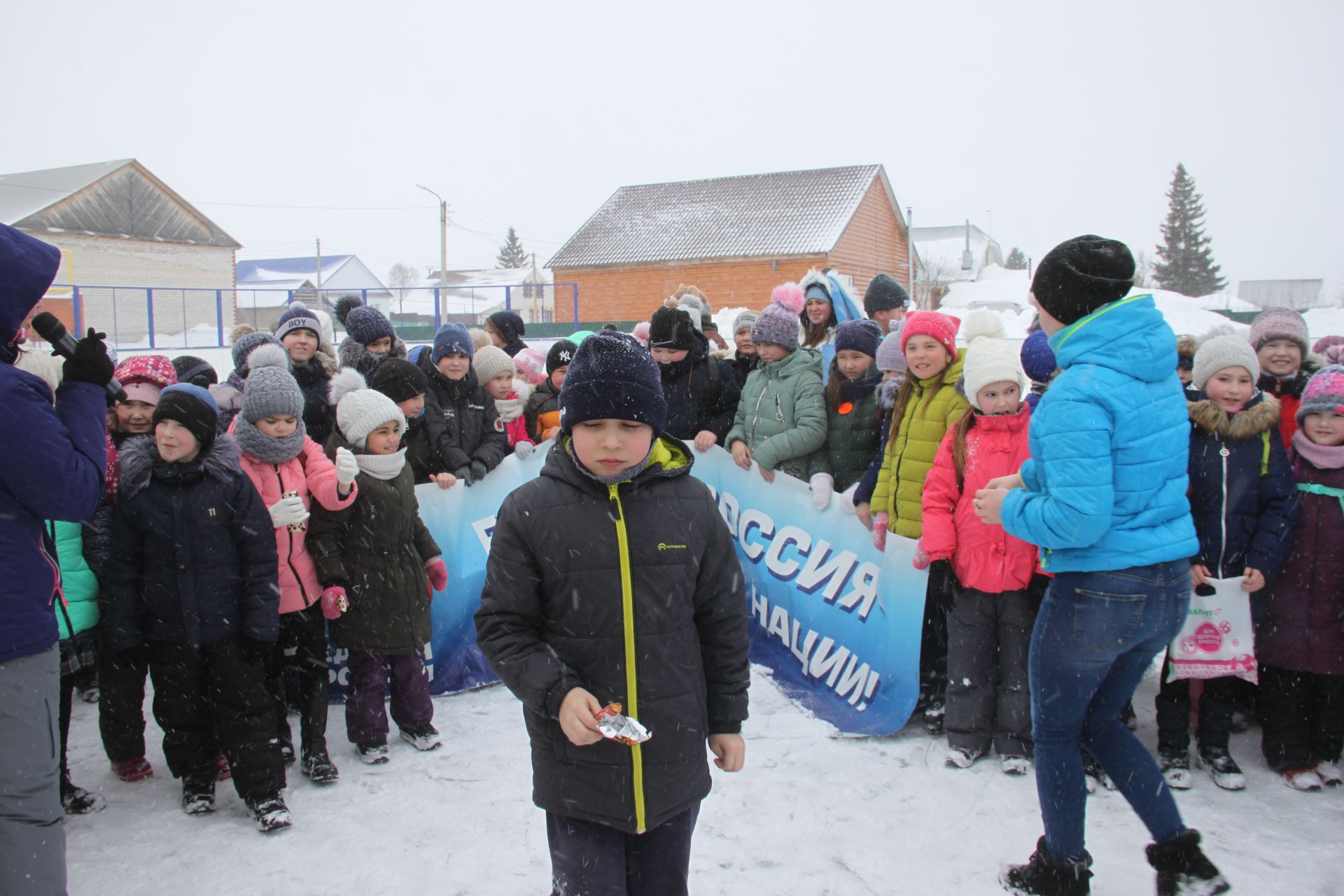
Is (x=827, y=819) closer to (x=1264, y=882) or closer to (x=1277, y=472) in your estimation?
(x=1264, y=882)

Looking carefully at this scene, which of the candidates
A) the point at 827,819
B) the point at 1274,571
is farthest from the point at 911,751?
the point at 1274,571

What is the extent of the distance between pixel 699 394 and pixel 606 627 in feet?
11.4

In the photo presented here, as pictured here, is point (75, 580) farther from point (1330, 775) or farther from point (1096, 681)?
point (1330, 775)

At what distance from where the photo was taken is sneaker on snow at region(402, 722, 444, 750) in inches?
161

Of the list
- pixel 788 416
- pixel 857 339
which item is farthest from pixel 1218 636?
pixel 788 416

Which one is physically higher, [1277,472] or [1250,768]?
[1277,472]

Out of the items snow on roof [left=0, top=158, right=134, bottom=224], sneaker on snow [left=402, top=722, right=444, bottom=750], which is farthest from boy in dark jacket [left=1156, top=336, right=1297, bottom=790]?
snow on roof [left=0, top=158, right=134, bottom=224]

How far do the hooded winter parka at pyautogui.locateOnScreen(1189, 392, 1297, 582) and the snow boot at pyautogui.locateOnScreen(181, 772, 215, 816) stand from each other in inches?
173

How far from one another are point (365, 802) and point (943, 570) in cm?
278

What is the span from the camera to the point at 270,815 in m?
3.35

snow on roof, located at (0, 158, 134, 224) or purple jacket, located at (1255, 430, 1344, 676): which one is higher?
snow on roof, located at (0, 158, 134, 224)

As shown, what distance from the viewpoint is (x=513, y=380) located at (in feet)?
19.1

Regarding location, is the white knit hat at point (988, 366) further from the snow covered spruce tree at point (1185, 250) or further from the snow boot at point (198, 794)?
the snow covered spruce tree at point (1185, 250)

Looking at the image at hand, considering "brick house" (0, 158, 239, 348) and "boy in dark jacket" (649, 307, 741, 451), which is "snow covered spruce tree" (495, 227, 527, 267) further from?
"boy in dark jacket" (649, 307, 741, 451)
